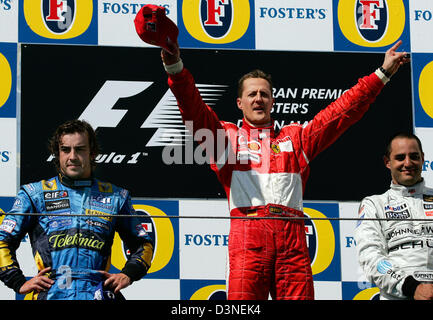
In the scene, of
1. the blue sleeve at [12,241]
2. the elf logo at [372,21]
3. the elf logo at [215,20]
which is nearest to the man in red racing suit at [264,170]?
the blue sleeve at [12,241]

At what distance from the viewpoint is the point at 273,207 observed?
307cm

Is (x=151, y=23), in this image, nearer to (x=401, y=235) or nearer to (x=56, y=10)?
(x=401, y=235)

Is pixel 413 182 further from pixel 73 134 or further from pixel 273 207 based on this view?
pixel 73 134

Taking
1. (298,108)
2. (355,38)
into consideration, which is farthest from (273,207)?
(355,38)

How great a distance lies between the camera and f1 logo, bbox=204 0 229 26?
4.12 m

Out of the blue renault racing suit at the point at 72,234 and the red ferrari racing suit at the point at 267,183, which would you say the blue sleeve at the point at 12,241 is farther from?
the red ferrari racing suit at the point at 267,183

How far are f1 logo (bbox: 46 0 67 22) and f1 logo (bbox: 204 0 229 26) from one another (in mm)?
637

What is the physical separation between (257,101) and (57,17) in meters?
1.20

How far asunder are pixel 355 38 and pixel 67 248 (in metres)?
1.90

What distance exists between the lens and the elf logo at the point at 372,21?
13.8ft

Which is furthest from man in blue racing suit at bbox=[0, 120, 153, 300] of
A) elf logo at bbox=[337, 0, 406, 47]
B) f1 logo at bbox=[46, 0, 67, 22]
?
elf logo at bbox=[337, 0, 406, 47]
